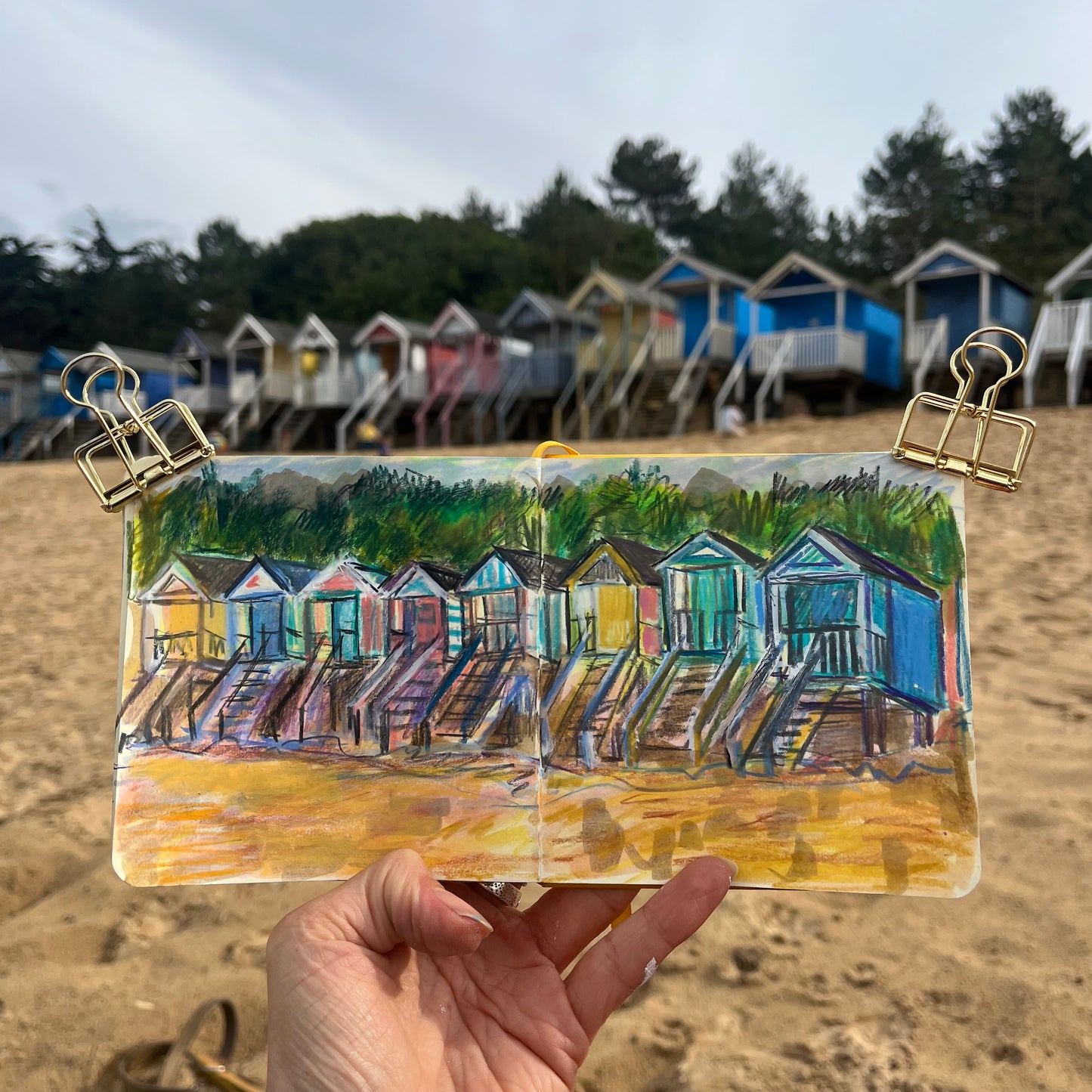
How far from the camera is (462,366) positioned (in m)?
21.7

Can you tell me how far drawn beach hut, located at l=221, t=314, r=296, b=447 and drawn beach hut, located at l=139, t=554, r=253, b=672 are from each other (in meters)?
22.9

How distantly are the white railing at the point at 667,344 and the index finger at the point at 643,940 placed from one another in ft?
57.7

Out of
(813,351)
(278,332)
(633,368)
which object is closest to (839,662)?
(813,351)

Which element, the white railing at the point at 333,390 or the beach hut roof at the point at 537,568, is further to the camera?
the white railing at the point at 333,390

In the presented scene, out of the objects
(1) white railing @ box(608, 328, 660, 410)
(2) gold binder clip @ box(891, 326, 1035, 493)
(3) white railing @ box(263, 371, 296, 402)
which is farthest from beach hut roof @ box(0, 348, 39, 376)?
(2) gold binder clip @ box(891, 326, 1035, 493)

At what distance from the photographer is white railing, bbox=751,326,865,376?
53.9 feet

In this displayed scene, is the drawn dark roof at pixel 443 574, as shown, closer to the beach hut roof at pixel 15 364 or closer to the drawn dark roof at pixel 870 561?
the drawn dark roof at pixel 870 561

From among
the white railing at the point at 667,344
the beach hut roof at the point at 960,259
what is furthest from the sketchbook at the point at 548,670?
the beach hut roof at the point at 960,259

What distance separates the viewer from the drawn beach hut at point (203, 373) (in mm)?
25172

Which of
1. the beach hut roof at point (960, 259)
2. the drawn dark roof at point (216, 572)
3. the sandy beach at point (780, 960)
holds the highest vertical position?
the beach hut roof at point (960, 259)

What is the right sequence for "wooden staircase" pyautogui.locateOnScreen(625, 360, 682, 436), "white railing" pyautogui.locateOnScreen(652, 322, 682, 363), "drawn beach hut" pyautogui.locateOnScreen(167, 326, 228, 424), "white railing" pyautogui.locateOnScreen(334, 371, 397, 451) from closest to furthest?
1. "wooden staircase" pyautogui.locateOnScreen(625, 360, 682, 436)
2. "white railing" pyautogui.locateOnScreen(652, 322, 682, 363)
3. "white railing" pyautogui.locateOnScreen(334, 371, 397, 451)
4. "drawn beach hut" pyautogui.locateOnScreen(167, 326, 228, 424)

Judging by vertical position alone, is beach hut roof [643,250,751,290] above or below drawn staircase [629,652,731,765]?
above

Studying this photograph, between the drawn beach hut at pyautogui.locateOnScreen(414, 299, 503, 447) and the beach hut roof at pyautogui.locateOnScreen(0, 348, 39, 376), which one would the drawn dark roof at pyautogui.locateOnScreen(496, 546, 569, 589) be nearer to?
the drawn beach hut at pyautogui.locateOnScreen(414, 299, 503, 447)

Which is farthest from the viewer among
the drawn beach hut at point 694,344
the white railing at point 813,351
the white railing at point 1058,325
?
the drawn beach hut at point 694,344
